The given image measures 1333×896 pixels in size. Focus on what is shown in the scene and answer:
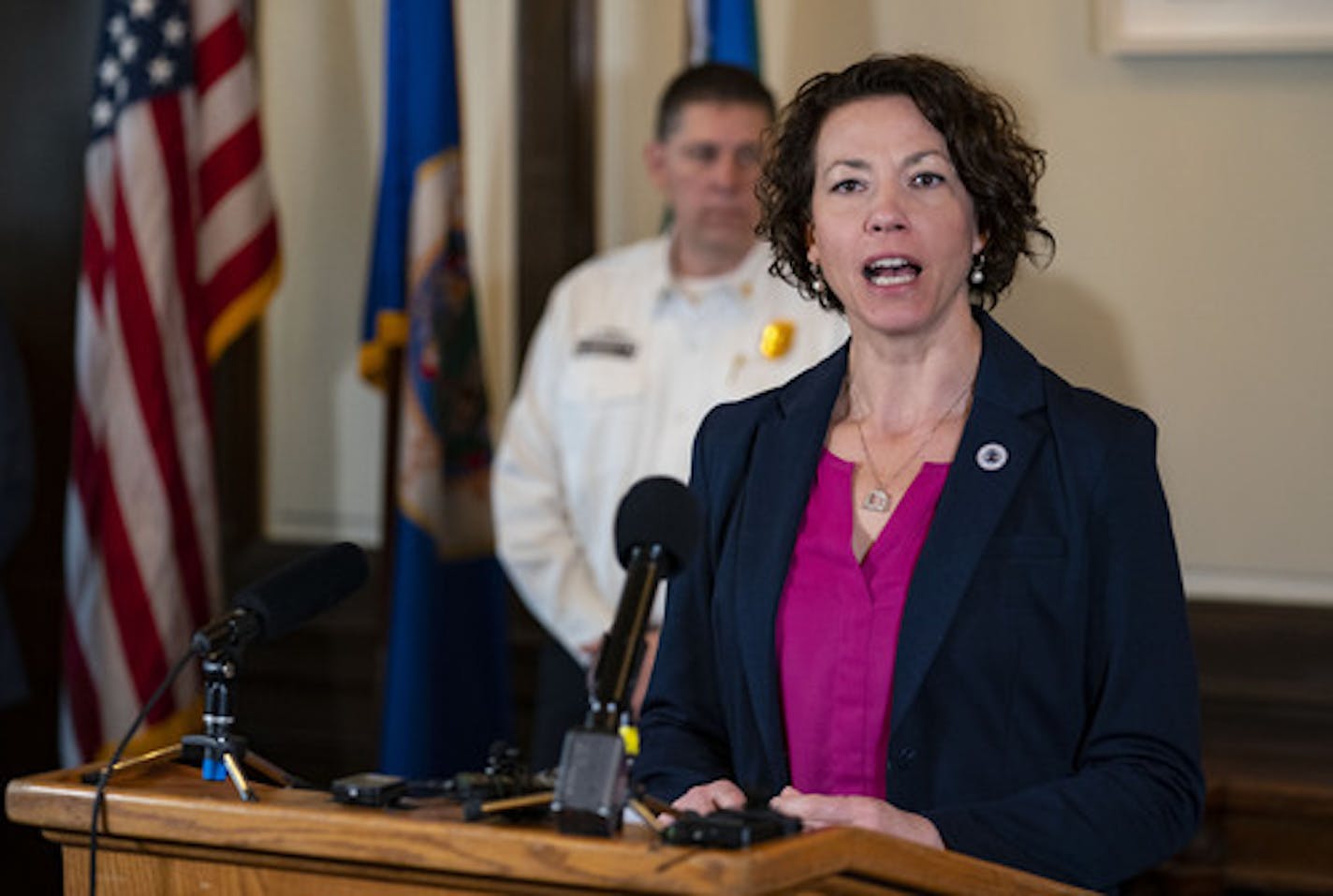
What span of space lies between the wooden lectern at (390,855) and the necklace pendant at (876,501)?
1.70 ft

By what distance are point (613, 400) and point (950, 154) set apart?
1.79 metres

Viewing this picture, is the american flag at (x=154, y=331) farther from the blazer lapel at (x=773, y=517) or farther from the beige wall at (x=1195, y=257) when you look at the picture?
the blazer lapel at (x=773, y=517)

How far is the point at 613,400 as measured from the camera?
3.86 m

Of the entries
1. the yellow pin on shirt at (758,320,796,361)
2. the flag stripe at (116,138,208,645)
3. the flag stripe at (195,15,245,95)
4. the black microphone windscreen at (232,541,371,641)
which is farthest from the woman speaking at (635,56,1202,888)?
the flag stripe at (195,15,245,95)

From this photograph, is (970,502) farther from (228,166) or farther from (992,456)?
(228,166)

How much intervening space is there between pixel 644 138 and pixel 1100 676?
266cm

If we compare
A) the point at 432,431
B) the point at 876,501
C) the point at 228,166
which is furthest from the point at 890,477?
the point at 228,166

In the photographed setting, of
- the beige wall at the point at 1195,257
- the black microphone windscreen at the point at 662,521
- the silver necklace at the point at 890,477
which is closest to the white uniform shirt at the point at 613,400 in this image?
the beige wall at the point at 1195,257

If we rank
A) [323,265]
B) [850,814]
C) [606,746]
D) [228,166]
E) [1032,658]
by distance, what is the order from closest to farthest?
1. [606,746]
2. [850,814]
3. [1032,658]
4. [228,166]
5. [323,265]

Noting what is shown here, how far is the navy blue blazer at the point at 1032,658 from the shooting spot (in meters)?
1.92

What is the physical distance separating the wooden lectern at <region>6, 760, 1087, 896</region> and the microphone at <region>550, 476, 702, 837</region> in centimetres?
3

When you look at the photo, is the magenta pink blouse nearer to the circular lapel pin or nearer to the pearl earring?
the circular lapel pin

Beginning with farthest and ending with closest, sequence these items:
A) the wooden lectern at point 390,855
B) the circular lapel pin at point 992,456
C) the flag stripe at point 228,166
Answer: the flag stripe at point 228,166 < the circular lapel pin at point 992,456 < the wooden lectern at point 390,855

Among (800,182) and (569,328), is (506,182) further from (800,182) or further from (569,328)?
(800,182)
